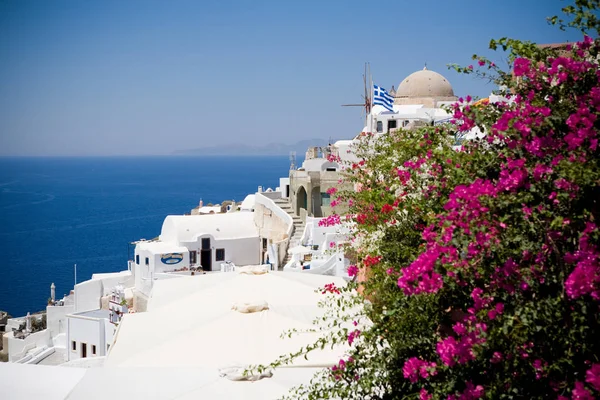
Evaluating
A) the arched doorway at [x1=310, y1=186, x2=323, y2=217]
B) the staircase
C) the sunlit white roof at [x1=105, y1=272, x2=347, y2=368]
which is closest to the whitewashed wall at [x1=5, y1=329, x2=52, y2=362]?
the staircase

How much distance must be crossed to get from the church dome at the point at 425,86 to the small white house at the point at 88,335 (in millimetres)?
23773

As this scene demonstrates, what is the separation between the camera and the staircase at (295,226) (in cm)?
2965

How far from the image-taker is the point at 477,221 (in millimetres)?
5414

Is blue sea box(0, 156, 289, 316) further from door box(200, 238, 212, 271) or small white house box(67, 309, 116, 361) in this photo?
small white house box(67, 309, 116, 361)

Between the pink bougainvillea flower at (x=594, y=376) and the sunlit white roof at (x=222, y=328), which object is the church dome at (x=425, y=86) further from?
the pink bougainvillea flower at (x=594, y=376)

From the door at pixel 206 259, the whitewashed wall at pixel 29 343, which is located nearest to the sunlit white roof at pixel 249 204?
the door at pixel 206 259

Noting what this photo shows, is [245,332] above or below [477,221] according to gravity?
below

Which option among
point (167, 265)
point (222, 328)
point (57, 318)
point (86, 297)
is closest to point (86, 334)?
point (86, 297)

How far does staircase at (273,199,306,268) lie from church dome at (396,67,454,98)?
10.2m

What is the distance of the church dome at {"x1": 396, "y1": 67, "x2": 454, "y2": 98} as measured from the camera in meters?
41.2

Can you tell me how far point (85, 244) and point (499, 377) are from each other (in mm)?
89690

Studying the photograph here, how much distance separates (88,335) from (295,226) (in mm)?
12377

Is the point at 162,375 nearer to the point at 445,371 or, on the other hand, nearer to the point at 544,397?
the point at 445,371

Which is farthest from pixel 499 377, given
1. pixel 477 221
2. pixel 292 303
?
pixel 292 303
